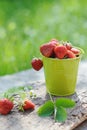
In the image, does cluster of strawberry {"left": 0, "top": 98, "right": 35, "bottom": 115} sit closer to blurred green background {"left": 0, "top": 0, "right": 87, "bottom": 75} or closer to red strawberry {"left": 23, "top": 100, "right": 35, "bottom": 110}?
red strawberry {"left": 23, "top": 100, "right": 35, "bottom": 110}

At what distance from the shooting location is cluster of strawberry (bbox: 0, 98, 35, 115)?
1890 millimetres

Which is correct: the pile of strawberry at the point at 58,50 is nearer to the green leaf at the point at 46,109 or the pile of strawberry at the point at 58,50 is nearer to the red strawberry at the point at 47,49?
the red strawberry at the point at 47,49

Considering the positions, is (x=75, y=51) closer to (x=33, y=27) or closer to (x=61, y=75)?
(x=61, y=75)

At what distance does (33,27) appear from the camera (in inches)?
162

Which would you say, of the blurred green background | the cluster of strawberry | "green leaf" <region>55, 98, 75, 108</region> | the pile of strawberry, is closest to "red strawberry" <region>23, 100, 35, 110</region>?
the cluster of strawberry

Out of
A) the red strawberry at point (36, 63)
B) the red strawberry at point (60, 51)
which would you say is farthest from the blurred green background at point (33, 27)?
the red strawberry at point (60, 51)

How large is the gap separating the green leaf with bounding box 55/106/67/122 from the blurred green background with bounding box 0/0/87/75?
1144 millimetres

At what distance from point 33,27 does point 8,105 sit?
7.45 ft

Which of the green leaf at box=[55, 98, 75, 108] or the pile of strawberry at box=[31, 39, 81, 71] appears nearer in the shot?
the green leaf at box=[55, 98, 75, 108]

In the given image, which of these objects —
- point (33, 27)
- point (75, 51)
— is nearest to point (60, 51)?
point (75, 51)

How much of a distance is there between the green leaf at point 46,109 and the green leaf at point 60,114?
36 mm

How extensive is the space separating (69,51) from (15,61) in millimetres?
1176

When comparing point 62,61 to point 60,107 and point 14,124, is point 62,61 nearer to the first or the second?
point 60,107

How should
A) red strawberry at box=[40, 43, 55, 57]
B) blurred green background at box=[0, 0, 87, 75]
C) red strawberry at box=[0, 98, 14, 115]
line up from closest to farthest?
red strawberry at box=[0, 98, 14, 115] → red strawberry at box=[40, 43, 55, 57] → blurred green background at box=[0, 0, 87, 75]
